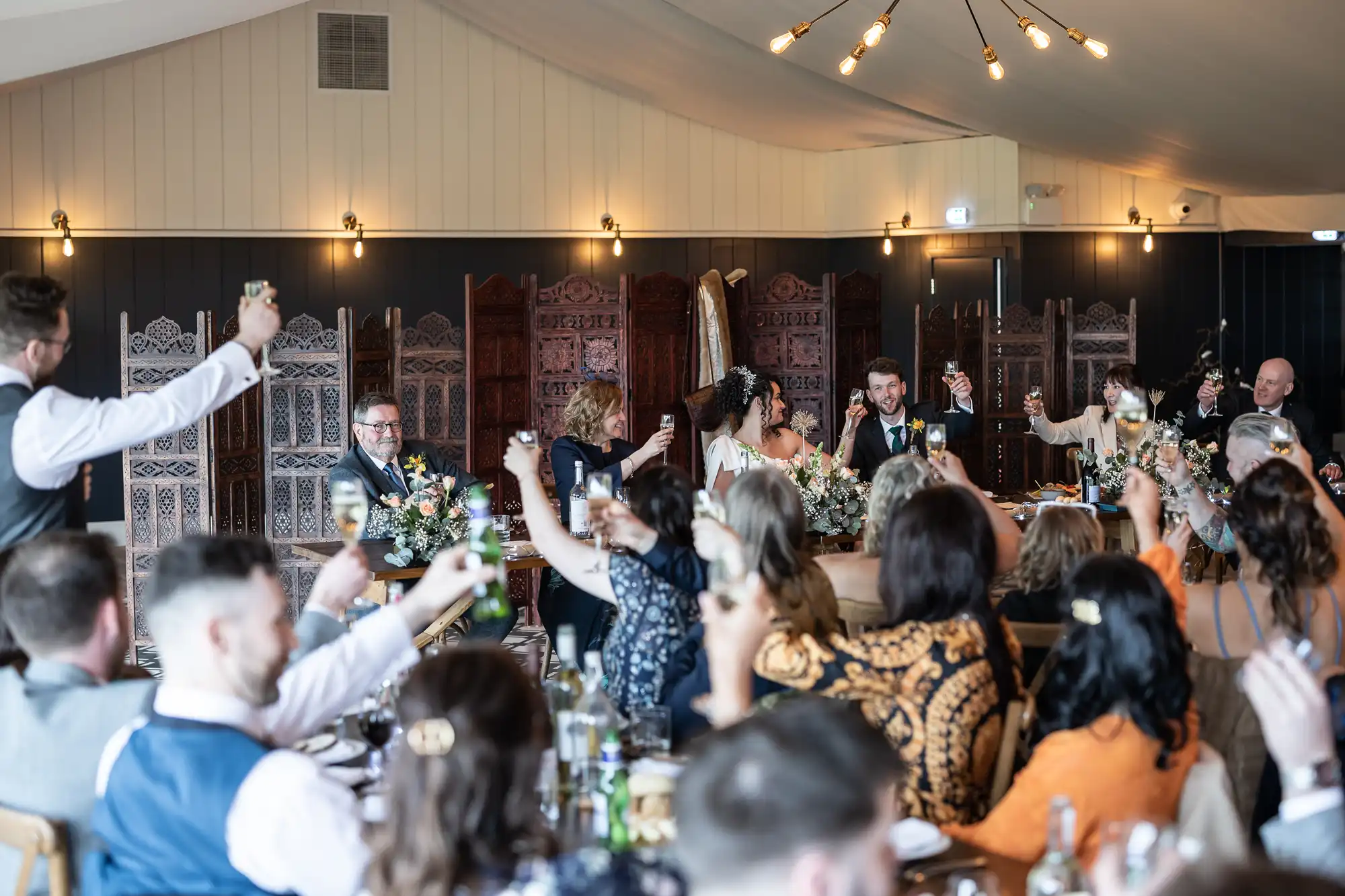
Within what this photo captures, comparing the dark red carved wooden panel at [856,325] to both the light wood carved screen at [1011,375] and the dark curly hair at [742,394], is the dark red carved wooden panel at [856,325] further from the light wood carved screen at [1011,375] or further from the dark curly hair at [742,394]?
the dark curly hair at [742,394]

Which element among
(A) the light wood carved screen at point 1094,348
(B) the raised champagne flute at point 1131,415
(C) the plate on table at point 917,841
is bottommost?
(C) the plate on table at point 917,841

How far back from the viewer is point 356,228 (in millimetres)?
13070

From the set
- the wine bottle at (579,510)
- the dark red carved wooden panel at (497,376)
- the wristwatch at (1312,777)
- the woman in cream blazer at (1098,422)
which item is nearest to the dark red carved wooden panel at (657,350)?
the dark red carved wooden panel at (497,376)

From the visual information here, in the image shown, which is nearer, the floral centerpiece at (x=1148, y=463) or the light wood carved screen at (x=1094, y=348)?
the floral centerpiece at (x=1148, y=463)

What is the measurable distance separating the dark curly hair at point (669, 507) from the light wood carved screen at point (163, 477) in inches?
192

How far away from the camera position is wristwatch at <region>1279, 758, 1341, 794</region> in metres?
2.08

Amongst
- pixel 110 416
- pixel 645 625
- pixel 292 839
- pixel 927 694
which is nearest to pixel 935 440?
pixel 645 625

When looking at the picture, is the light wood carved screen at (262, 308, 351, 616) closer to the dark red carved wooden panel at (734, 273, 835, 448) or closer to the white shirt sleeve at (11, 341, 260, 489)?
the dark red carved wooden panel at (734, 273, 835, 448)

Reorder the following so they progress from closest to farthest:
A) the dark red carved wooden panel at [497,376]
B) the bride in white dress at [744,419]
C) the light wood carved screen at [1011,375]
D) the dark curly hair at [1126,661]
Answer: the dark curly hair at [1126,661]
the bride in white dress at [744,419]
the dark red carved wooden panel at [497,376]
the light wood carved screen at [1011,375]

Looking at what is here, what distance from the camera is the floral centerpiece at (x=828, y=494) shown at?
697 centimetres

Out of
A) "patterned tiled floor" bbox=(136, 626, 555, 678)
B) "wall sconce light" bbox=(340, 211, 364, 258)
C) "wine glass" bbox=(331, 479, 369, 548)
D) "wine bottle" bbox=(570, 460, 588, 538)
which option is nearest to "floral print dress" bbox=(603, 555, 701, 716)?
"wine glass" bbox=(331, 479, 369, 548)

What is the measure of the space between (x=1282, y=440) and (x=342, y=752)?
121 inches

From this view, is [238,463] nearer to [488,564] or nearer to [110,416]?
[110,416]

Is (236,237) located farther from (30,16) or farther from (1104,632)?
(1104,632)
